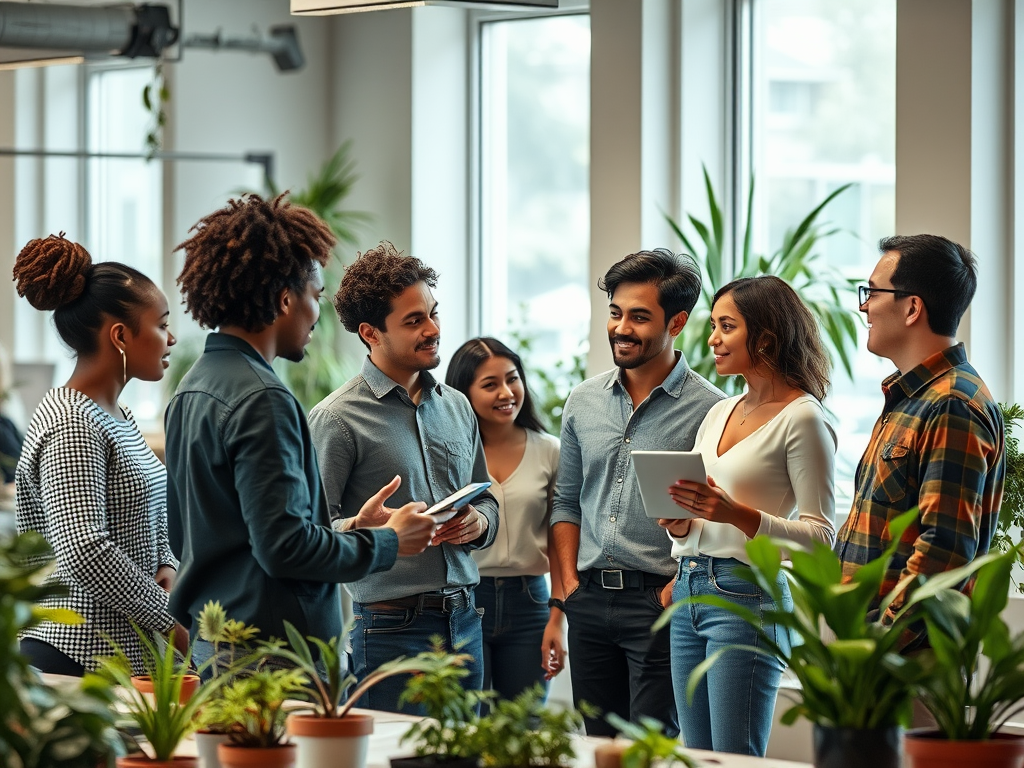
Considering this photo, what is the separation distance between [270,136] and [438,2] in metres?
3.70

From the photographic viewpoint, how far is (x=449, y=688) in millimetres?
1723

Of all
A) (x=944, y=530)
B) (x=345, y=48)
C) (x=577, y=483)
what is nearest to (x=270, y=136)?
(x=345, y=48)

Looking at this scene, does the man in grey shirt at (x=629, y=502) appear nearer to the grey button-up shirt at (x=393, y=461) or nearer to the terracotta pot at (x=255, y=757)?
the grey button-up shirt at (x=393, y=461)

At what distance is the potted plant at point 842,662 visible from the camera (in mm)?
1618

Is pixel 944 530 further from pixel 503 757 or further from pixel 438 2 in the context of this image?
pixel 438 2

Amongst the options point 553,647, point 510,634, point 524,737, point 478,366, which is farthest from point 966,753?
point 478,366

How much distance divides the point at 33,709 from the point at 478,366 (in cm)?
242

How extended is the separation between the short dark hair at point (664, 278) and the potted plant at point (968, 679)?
1723 millimetres

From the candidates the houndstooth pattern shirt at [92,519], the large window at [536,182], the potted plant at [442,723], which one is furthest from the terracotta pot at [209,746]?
the large window at [536,182]

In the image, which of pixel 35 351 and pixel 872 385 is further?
pixel 35 351

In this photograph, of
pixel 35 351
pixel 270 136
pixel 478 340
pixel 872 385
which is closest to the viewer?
pixel 478 340

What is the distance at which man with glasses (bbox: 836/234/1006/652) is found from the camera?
2602 millimetres

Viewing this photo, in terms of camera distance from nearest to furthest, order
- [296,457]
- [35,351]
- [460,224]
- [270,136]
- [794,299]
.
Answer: [296,457] → [794,299] → [460,224] → [270,136] → [35,351]

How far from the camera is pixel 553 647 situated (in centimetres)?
346
